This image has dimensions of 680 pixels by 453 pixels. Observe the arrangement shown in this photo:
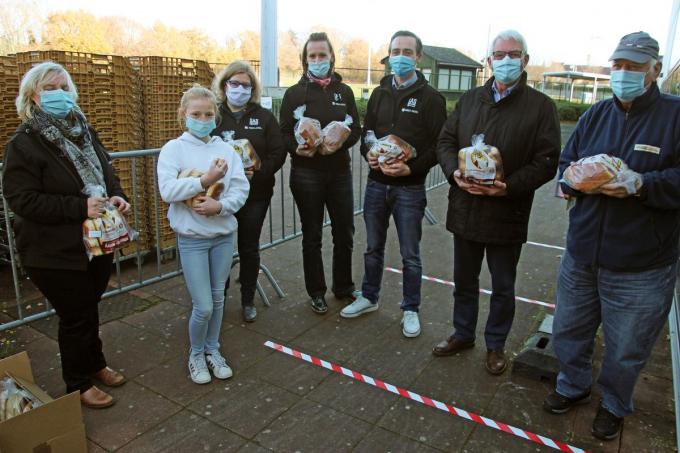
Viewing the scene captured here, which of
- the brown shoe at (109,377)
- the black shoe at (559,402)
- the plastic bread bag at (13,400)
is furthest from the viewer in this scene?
the brown shoe at (109,377)

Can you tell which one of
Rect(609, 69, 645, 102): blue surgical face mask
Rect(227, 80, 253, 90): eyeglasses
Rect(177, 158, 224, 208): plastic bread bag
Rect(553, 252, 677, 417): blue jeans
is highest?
Rect(609, 69, 645, 102): blue surgical face mask

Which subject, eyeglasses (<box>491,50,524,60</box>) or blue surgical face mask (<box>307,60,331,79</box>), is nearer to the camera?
eyeglasses (<box>491,50,524,60</box>)

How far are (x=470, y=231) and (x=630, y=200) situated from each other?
1032 millimetres

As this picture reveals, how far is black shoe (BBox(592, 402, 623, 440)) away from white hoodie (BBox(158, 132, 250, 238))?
254cm

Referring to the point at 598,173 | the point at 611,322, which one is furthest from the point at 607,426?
the point at 598,173

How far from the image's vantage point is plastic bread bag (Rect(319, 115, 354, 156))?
414 cm

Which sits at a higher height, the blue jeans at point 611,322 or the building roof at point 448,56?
the building roof at point 448,56

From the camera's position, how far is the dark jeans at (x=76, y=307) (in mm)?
2967

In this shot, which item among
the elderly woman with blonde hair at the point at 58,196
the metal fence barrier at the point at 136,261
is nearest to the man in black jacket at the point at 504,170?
the metal fence barrier at the point at 136,261

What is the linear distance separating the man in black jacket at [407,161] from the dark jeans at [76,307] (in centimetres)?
206

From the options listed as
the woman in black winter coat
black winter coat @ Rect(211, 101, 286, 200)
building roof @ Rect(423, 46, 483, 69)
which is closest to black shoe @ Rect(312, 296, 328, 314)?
the woman in black winter coat

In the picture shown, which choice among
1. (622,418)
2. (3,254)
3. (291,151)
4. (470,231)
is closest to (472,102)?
(470,231)

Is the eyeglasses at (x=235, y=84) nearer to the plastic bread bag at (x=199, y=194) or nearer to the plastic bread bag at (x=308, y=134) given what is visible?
the plastic bread bag at (x=308, y=134)

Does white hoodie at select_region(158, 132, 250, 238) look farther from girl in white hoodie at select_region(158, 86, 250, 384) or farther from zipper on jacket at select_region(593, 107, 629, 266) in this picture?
zipper on jacket at select_region(593, 107, 629, 266)
